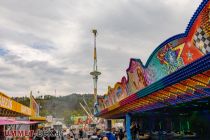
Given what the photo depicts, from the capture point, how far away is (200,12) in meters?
14.0

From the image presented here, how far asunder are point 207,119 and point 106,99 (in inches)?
963

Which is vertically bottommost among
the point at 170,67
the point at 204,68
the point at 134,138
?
the point at 134,138

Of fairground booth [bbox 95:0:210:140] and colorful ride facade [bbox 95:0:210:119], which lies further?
fairground booth [bbox 95:0:210:140]

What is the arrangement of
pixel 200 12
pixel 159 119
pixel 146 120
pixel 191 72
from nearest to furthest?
pixel 191 72, pixel 200 12, pixel 159 119, pixel 146 120

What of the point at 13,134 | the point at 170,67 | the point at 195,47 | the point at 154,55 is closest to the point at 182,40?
the point at 195,47

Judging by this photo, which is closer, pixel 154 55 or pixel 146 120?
pixel 154 55

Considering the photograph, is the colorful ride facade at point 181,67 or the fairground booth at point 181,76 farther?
the fairground booth at point 181,76

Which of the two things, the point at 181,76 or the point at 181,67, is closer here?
the point at 181,67

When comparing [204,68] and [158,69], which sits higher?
[158,69]

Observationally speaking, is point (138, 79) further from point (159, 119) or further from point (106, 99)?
point (106, 99)

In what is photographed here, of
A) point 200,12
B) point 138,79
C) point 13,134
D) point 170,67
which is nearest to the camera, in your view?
point 200,12

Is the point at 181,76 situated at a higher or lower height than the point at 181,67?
lower

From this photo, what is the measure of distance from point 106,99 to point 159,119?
9.65m

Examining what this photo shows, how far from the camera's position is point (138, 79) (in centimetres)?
2911
